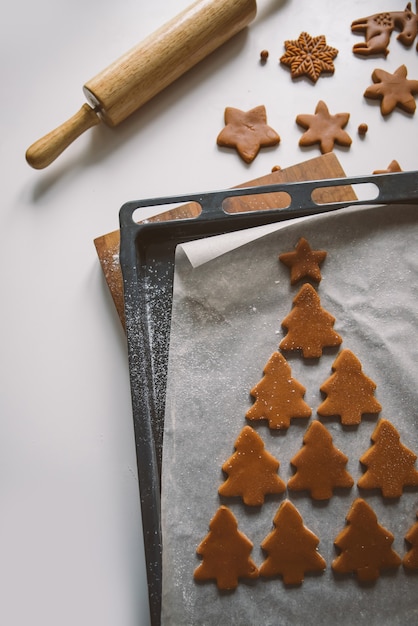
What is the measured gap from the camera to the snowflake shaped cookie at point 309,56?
1235mm

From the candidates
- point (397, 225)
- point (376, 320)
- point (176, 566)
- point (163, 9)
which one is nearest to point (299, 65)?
point (163, 9)

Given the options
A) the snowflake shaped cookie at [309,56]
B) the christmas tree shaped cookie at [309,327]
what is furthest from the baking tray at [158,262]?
the snowflake shaped cookie at [309,56]

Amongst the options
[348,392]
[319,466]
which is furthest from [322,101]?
[319,466]

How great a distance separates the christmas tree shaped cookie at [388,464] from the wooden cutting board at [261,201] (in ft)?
1.34

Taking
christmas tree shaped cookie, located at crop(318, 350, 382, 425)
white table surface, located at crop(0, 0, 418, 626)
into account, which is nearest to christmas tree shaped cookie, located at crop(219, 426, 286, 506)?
christmas tree shaped cookie, located at crop(318, 350, 382, 425)

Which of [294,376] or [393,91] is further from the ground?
[393,91]

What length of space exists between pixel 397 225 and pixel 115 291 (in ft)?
1.57

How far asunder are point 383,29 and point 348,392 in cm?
76

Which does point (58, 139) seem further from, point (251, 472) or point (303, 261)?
point (251, 472)

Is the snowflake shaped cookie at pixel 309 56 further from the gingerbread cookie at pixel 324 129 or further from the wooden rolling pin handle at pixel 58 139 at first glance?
the wooden rolling pin handle at pixel 58 139

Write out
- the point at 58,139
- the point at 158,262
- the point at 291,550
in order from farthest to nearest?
the point at 58,139, the point at 158,262, the point at 291,550

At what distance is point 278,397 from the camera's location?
94cm

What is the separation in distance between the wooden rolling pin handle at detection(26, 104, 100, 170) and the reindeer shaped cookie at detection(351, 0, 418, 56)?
0.54 m

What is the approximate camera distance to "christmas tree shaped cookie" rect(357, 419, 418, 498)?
3.02ft
